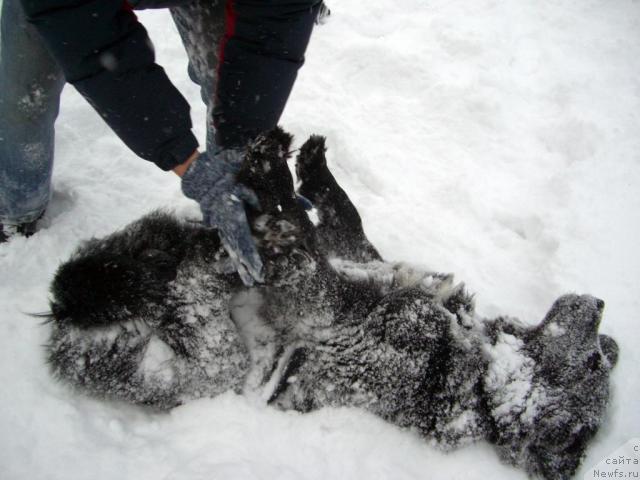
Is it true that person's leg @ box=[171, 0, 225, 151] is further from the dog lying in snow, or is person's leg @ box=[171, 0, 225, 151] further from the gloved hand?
the dog lying in snow

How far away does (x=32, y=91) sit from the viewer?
75.9 inches

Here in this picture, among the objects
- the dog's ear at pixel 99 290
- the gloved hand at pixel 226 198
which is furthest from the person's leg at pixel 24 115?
the gloved hand at pixel 226 198

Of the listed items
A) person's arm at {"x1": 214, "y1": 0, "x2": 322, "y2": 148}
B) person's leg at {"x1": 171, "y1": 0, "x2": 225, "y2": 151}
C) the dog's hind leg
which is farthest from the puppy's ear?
person's leg at {"x1": 171, "y1": 0, "x2": 225, "y2": 151}

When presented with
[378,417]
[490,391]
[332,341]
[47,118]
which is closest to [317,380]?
[332,341]

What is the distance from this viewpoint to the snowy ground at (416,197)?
1.94 meters

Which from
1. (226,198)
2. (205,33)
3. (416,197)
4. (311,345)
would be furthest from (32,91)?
(416,197)

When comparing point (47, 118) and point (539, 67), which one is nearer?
point (47, 118)

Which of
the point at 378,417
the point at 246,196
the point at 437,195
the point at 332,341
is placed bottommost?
the point at 378,417

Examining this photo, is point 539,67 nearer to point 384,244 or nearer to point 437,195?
point 437,195

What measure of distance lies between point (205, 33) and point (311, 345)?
1.58m

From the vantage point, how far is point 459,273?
9.14 feet

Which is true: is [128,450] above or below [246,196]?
below

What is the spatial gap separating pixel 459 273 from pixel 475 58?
2417 mm

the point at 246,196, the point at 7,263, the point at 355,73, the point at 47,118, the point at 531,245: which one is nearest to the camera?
the point at 246,196
